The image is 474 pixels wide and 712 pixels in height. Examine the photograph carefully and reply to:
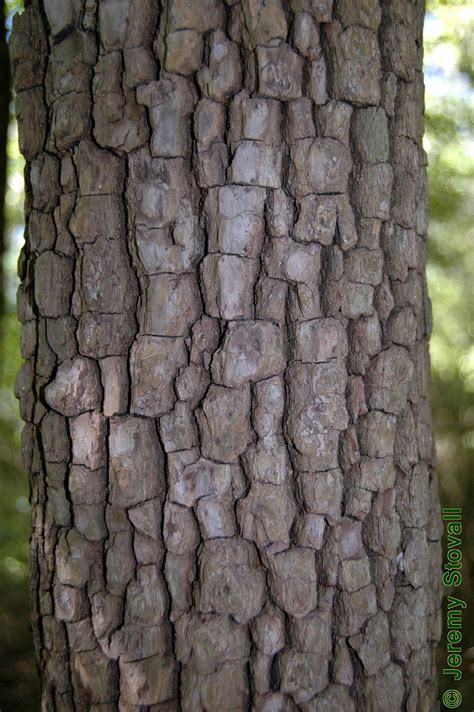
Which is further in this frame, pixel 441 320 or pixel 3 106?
pixel 441 320

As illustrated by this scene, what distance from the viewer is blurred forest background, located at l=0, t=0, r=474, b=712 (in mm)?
3180

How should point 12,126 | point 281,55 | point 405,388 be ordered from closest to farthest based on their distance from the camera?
point 281,55 → point 405,388 → point 12,126

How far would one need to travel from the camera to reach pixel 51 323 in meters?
1.34

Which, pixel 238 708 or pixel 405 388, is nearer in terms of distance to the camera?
pixel 238 708

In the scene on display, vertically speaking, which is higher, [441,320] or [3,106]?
[3,106]

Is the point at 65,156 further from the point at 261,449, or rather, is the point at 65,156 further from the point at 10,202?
the point at 10,202

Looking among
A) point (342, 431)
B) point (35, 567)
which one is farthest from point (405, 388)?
point (35, 567)

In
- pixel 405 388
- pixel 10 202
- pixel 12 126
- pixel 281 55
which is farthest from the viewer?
pixel 10 202

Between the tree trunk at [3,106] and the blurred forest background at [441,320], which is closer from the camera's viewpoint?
the blurred forest background at [441,320]

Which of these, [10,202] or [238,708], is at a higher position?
[10,202]

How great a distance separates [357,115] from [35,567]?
1.12 metres

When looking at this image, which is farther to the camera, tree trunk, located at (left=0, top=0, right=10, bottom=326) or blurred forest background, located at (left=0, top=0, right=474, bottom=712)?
tree trunk, located at (left=0, top=0, right=10, bottom=326)

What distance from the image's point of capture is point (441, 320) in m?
5.05

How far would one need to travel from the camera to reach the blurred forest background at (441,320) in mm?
3180
